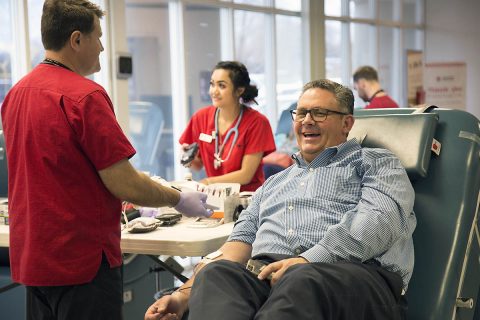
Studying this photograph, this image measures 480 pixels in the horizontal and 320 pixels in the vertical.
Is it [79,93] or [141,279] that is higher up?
[79,93]

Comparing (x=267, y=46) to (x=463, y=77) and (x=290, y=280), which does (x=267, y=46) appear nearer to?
(x=463, y=77)

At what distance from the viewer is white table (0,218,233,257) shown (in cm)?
225

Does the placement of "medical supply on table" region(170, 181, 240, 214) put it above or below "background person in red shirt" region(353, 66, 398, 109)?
below

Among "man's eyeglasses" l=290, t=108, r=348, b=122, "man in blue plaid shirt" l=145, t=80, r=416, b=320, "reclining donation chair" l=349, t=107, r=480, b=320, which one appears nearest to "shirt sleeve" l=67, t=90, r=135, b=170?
"man in blue plaid shirt" l=145, t=80, r=416, b=320

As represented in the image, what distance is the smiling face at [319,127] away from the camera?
237 cm

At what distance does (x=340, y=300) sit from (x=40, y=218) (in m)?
0.85

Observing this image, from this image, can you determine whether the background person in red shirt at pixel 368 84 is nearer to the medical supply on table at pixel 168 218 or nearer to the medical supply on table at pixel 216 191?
the medical supply on table at pixel 216 191

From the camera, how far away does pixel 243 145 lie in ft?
11.3

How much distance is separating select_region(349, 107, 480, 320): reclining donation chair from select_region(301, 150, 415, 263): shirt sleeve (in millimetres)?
105

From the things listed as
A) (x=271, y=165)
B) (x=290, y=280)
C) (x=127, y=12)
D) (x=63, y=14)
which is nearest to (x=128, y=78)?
(x=127, y=12)

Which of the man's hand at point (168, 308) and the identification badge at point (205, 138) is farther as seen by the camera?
the identification badge at point (205, 138)

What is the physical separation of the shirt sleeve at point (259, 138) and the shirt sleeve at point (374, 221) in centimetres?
124

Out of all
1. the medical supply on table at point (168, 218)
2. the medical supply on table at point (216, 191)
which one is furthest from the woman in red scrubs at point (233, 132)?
the medical supply on table at point (168, 218)

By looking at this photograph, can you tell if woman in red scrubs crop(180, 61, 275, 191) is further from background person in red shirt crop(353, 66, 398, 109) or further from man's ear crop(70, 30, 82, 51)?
background person in red shirt crop(353, 66, 398, 109)
